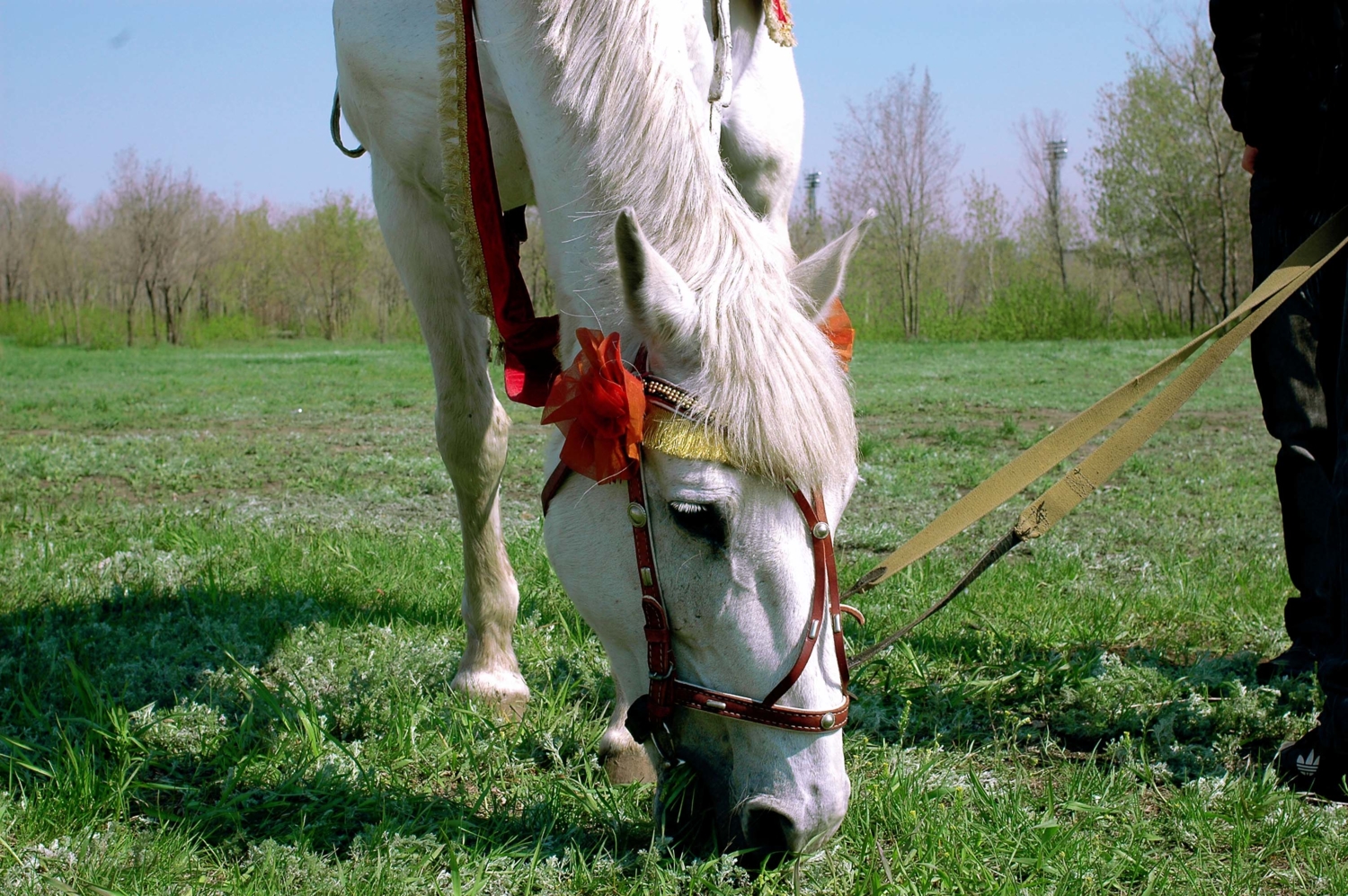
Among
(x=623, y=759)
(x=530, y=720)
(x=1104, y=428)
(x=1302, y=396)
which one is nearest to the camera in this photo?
(x=1104, y=428)

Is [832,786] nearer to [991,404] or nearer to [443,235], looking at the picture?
[443,235]

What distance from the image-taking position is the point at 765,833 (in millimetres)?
1765

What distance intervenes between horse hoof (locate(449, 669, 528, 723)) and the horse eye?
4.05 ft

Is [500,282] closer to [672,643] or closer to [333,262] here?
[672,643]

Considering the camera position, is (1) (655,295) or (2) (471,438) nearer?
(1) (655,295)

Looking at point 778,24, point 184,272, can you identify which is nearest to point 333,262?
point 184,272

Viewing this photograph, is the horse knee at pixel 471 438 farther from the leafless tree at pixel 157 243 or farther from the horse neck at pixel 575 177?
the leafless tree at pixel 157 243

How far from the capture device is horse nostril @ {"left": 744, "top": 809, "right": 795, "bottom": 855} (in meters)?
1.74

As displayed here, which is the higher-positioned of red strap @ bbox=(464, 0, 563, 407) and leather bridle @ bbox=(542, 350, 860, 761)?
red strap @ bbox=(464, 0, 563, 407)

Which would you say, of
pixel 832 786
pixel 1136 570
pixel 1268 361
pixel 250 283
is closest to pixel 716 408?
pixel 832 786

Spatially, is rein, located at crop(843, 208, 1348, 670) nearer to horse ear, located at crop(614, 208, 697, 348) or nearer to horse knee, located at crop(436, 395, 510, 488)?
horse ear, located at crop(614, 208, 697, 348)

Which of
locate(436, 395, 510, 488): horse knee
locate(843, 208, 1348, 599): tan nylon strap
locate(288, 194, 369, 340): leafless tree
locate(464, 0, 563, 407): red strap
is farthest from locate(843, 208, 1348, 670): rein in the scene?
locate(288, 194, 369, 340): leafless tree

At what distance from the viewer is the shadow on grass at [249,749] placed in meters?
2.07

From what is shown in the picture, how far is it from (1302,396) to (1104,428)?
1012mm
